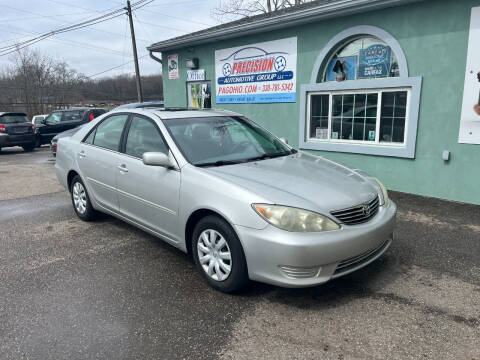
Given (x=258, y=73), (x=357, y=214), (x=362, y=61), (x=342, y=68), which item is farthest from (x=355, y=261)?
(x=258, y=73)

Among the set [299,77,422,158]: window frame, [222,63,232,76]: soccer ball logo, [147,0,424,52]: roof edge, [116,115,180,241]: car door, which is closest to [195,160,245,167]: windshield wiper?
[116,115,180,241]: car door

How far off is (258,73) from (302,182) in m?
6.06

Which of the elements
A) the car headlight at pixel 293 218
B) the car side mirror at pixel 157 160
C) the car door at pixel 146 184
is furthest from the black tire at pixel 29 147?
the car headlight at pixel 293 218

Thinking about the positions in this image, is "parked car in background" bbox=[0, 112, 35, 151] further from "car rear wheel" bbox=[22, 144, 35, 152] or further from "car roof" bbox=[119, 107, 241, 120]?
"car roof" bbox=[119, 107, 241, 120]

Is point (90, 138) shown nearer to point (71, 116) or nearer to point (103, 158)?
point (103, 158)

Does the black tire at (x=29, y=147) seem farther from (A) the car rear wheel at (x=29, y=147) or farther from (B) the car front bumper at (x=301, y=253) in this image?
(B) the car front bumper at (x=301, y=253)

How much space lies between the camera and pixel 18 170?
1018 centimetres

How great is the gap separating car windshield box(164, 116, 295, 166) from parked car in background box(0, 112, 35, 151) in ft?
43.2

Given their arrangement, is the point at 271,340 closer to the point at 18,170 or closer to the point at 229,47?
the point at 229,47

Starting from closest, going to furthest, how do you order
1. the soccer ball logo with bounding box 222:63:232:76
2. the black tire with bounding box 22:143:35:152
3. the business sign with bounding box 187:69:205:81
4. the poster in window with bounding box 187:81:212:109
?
the soccer ball logo with bounding box 222:63:232:76
the business sign with bounding box 187:69:205:81
the poster in window with bounding box 187:81:212:109
the black tire with bounding box 22:143:35:152

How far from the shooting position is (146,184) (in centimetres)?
375

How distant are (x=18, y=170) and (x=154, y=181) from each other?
27.6 feet

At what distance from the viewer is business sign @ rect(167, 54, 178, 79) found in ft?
35.3

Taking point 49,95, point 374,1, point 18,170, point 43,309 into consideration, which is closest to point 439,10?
point 374,1
